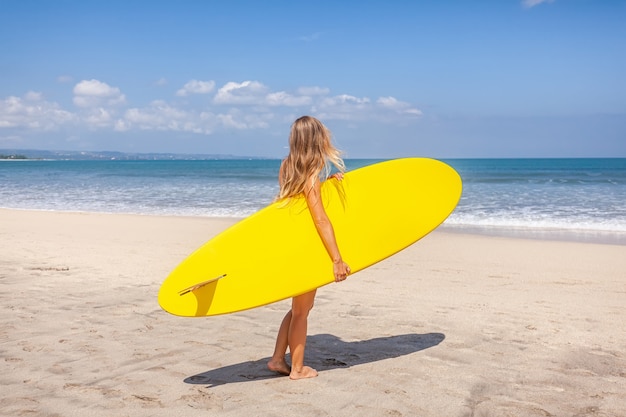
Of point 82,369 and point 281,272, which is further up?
point 281,272

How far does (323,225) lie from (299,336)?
616mm

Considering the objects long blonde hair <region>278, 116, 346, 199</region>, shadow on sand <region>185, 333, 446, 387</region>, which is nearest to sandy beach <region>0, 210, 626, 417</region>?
shadow on sand <region>185, 333, 446, 387</region>

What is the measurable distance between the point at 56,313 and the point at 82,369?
55.3 inches

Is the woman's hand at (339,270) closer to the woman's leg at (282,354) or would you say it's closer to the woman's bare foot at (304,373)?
the woman's leg at (282,354)

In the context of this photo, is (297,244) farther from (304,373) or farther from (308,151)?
(304,373)

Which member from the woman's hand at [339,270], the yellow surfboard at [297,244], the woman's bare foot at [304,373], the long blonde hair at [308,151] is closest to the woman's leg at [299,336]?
the woman's bare foot at [304,373]

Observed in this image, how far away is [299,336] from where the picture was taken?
329 centimetres

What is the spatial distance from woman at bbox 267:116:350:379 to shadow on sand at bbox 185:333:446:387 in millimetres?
247

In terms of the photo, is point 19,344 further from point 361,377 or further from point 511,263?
point 511,263

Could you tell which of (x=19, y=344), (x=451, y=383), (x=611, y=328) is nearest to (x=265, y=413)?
(x=451, y=383)

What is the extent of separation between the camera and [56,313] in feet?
15.2

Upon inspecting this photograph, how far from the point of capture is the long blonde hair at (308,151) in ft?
10.2

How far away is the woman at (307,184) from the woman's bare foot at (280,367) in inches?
0.8

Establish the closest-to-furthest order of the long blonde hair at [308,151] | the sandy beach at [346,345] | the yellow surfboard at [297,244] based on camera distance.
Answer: the sandy beach at [346,345]
the long blonde hair at [308,151]
the yellow surfboard at [297,244]
